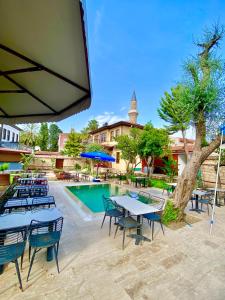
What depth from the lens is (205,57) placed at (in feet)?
20.6

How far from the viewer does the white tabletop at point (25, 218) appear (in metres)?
3.08

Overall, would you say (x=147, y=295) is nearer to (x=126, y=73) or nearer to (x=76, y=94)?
(x=76, y=94)

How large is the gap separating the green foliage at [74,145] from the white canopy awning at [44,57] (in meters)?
23.6

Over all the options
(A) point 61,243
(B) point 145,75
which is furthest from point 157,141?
(A) point 61,243

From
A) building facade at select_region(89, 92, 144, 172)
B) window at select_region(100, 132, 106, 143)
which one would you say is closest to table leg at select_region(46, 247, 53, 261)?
building facade at select_region(89, 92, 144, 172)

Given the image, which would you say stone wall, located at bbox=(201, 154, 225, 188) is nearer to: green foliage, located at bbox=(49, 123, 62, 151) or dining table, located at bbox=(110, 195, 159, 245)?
dining table, located at bbox=(110, 195, 159, 245)

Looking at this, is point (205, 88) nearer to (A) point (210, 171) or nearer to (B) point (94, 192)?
(B) point (94, 192)

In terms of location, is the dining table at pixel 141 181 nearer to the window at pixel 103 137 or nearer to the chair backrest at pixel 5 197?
the chair backrest at pixel 5 197

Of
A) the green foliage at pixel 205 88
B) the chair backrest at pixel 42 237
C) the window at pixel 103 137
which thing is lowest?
the chair backrest at pixel 42 237

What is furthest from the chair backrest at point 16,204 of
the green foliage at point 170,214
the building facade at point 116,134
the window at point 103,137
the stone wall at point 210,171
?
the window at point 103,137

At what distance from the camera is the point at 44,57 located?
233 cm

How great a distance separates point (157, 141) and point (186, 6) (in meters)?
8.20

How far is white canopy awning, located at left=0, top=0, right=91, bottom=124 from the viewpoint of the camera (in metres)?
1.71

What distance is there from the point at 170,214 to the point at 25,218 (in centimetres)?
470
